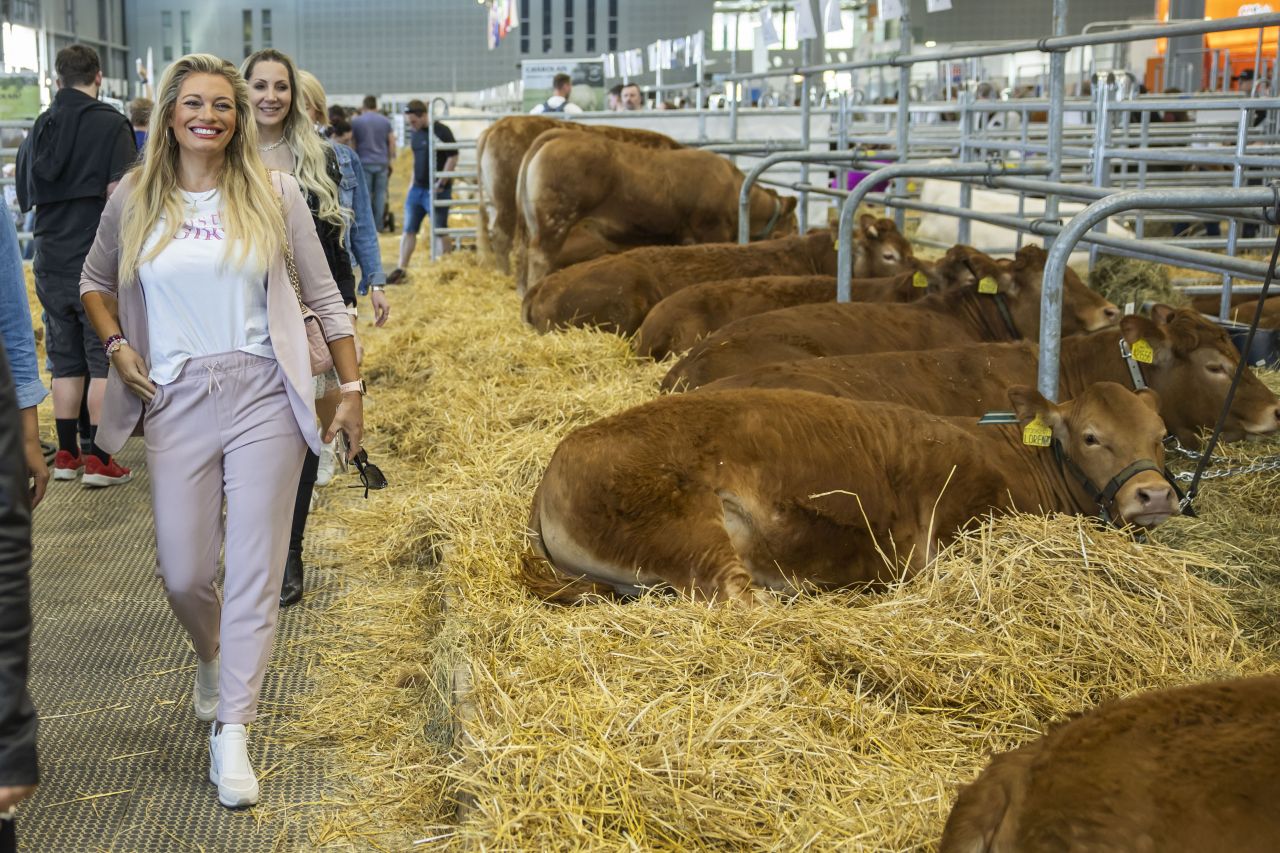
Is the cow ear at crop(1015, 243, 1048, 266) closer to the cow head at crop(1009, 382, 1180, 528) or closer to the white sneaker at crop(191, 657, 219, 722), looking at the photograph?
the cow head at crop(1009, 382, 1180, 528)

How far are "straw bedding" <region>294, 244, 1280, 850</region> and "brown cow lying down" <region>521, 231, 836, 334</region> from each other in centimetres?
399

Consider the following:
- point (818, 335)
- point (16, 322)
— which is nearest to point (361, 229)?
point (16, 322)

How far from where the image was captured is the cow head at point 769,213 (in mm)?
12477

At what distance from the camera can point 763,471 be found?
4.34 metres

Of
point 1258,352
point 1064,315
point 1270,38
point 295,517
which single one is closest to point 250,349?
point 295,517

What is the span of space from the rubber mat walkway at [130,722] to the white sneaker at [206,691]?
5 cm

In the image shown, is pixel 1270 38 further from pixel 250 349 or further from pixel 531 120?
pixel 250 349

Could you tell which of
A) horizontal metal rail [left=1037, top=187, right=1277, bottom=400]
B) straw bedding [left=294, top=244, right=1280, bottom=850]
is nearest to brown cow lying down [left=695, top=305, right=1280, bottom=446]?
straw bedding [left=294, top=244, right=1280, bottom=850]

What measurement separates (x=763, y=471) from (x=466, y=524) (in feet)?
4.47

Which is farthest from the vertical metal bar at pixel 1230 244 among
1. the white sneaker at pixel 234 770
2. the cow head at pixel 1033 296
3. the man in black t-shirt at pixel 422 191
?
the man in black t-shirt at pixel 422 191

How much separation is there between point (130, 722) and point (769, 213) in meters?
9.48

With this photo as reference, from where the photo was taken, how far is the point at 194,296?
11.6 feet

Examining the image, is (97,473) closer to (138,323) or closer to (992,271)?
(138,323)

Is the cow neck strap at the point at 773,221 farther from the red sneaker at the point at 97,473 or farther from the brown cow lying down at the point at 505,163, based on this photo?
the red sneaker at the point at 97,473
